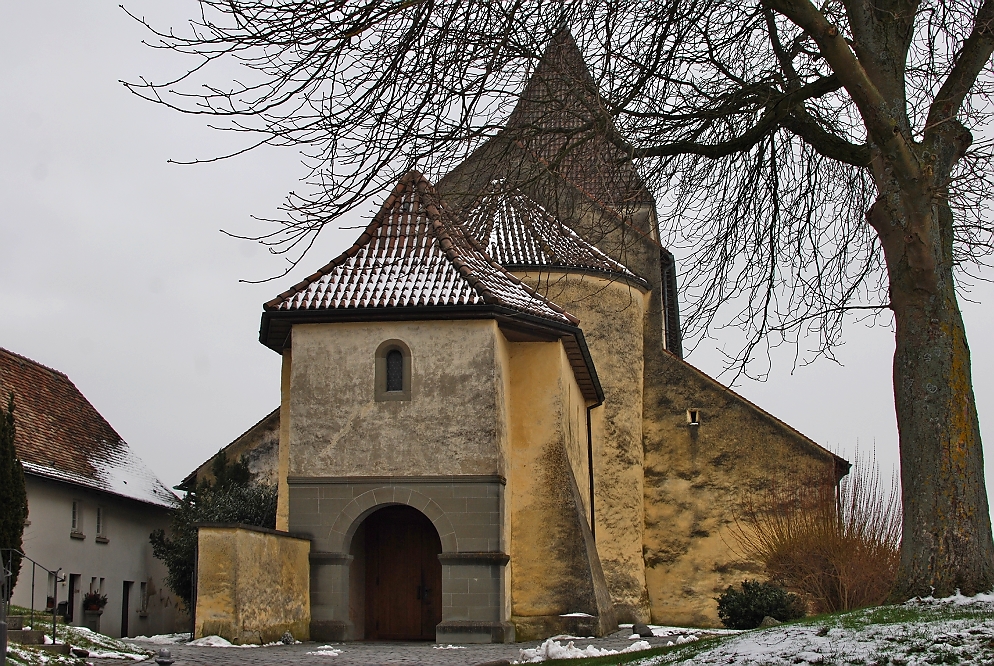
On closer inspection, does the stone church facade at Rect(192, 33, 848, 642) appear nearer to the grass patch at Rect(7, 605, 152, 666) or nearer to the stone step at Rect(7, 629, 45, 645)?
the grass patch at Rect(7, 605, 152, 666)

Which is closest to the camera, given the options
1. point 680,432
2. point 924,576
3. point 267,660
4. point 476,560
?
point 924,576

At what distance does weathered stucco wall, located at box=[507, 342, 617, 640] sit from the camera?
18.5 m

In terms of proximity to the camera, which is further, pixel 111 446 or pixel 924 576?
pixel 111 446

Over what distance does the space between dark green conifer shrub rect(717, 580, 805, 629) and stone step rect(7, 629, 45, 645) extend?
38.0 ft

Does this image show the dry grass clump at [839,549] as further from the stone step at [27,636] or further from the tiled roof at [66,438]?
the tiled roof at [66,438]

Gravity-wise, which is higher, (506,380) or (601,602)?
(506,380)

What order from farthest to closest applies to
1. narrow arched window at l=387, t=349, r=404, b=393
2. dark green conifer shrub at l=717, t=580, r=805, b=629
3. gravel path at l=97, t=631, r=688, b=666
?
dark green conifer shrub at l=717, t=580, r=805, b=629, narrow arched window at l=387, t=349, r=404, b=393, gravel path at l=97, t=631, r=688, b=666

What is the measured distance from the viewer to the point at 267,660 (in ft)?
42.7

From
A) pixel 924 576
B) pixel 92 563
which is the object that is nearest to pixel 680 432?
pixel 92 563

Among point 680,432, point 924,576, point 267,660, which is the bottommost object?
point 267,660

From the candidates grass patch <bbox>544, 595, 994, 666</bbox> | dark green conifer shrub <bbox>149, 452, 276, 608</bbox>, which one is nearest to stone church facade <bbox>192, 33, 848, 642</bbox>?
dark green conifer shrub <bbox>149, 452, 276, 608</bbox>

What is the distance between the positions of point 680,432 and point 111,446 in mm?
16586

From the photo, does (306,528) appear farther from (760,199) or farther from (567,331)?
(760,199)

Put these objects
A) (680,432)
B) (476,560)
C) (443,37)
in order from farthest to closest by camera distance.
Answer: (680,432) < (476,560) < (443,37)
